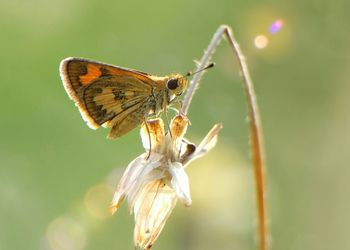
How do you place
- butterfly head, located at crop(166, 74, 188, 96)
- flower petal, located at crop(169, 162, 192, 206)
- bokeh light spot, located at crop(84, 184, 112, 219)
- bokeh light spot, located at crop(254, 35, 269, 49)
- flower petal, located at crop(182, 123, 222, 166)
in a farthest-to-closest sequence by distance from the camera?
bokeh light spot, located at crop(254, 35, 269, 49), bokeh light spot, located at crop(84, 184, 112, 219), butterfly head, located at crop(166, 74, 188, 96), flower petal, located at crop(182, 123, 222, 166), flower petal, located at crop(169, 162, 192, 206)

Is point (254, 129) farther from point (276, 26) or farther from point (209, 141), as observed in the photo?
point (276, 26)

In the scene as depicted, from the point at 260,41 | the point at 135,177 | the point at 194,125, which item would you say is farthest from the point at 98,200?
the point at 135,177

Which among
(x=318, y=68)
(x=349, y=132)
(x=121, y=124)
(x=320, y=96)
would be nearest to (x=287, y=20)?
(x=318, y=68)

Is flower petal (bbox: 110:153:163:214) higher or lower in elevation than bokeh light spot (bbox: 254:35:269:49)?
lower

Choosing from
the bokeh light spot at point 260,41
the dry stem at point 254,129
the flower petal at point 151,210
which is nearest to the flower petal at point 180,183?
the flower petal at point 151,210

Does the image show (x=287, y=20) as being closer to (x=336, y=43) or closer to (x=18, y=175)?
(x=336, y=43)

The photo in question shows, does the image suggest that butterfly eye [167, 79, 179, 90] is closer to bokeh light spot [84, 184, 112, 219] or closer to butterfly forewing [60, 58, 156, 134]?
butterfly forewing [60, 58, 156, 134]

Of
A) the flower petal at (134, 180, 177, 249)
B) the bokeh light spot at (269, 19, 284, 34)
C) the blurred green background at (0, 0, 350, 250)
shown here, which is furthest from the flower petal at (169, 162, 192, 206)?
the bokeh light spot at (269, 19, 284, 34)
